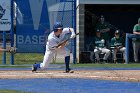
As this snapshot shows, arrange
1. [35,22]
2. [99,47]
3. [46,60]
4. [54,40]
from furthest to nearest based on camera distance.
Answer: [35,22], [99,47], [54,40], [46,60]

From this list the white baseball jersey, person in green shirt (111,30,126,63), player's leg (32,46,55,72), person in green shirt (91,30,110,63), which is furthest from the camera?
person in green shirt (111,30,126,63)

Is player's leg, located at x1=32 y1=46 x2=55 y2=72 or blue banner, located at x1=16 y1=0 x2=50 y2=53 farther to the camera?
blue banner, located at x1=16 y1=0 x2=50 y2=53

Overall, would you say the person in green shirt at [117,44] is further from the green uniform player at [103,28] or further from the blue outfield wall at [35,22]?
the blue outfield wall at [35,22]

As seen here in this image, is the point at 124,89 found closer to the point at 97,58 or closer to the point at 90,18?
the point at 97,58

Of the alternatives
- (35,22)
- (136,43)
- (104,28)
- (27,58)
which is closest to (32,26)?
(35,22)

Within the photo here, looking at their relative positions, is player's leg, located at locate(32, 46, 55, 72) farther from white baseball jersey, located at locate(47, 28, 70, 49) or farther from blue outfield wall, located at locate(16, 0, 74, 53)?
blue outfield wall, located at locate(16, 0, 74, 53)

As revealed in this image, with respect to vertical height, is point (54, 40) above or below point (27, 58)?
above

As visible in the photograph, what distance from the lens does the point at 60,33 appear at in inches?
594

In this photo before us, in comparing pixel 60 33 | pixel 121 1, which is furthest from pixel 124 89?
pixel 121 1

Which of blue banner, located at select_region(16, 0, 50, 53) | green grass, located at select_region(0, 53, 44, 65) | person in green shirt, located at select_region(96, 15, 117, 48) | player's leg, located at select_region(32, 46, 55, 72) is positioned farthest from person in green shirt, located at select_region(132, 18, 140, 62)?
player's leg, located at select_region(32, 46, 55, 72)

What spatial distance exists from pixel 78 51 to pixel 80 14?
63.2 inches

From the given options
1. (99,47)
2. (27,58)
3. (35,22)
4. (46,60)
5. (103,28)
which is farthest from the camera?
(27,58)

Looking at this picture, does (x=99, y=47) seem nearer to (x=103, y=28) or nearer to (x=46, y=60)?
(x=103, y=28)

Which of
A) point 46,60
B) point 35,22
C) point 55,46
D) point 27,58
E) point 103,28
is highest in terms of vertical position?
point 35,22
